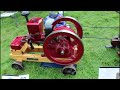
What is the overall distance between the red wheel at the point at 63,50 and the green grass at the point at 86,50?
15 cm

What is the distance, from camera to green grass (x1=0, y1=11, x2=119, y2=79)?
2.30 meters

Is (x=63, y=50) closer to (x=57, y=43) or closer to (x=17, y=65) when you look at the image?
(x=57, y=43)

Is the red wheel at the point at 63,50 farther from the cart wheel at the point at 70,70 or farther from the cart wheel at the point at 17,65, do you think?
the cart wheel at the point at 17,65

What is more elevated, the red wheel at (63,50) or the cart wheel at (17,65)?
the red wheel at (63,50)

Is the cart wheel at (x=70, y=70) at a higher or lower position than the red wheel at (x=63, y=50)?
lower

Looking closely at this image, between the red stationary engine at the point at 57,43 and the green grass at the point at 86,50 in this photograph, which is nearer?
the red stationary engine at the point at 57,43

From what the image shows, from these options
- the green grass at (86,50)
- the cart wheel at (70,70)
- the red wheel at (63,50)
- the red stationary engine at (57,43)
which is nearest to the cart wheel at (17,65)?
the green grass at (86,50)

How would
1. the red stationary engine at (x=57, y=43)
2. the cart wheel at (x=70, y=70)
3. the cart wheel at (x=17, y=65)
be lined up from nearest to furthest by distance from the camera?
the red stationary engine at (x=57, y=43) < the cart wheel at (x=70, y=70) < the cart wheel at (x=17, y=65)

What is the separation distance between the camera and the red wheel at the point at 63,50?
217 centimetres

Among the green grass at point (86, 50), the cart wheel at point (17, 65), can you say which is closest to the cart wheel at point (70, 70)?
the green grass at point (86, 50)

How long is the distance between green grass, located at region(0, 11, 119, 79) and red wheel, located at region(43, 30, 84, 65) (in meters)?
0.15

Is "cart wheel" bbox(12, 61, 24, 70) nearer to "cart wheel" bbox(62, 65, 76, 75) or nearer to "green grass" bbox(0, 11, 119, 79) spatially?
"green grass" bbox(0, 11, 119, 79)

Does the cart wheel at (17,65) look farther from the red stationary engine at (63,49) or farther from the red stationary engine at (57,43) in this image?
the red stationary engine at (63,49)

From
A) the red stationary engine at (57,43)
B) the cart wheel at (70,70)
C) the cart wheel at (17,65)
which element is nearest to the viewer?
the red stationary engine at (57,43)
